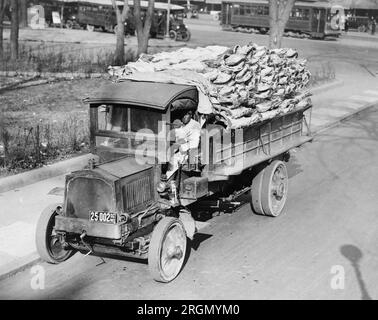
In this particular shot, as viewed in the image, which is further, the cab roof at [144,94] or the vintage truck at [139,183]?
the cab roof at [144,94]

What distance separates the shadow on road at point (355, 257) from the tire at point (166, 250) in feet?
7.33

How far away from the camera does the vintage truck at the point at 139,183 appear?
21.7 feet

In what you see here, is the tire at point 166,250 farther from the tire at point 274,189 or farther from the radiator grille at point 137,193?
the tire at point 274,189

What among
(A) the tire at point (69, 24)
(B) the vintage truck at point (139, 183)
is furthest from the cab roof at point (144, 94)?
(A) the tire at point (69, 24)

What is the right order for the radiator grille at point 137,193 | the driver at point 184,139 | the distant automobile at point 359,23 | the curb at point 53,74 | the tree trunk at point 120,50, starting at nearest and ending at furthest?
the radiator grille at point 137,193 < the driver at point 184,139 < the curb at point 53,74 < the tree trunk at point 120,50 < the distant automobile at point 359,23

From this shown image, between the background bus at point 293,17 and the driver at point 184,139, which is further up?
the background bus at point 293,17

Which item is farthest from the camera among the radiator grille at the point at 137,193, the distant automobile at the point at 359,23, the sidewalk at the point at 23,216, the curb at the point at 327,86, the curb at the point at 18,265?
the distant automobile at the point at 359,23

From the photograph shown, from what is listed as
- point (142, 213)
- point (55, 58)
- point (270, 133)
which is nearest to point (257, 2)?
point (55, 58)

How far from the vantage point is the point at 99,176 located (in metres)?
6.57

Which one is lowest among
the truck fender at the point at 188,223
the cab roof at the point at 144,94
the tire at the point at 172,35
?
the truck fender at the point at 188,223

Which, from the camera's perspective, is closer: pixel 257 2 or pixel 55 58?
pixel 55 58

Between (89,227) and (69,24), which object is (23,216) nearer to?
(89,227)

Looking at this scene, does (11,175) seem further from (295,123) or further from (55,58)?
(55,58)

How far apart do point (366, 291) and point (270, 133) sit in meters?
3.45
